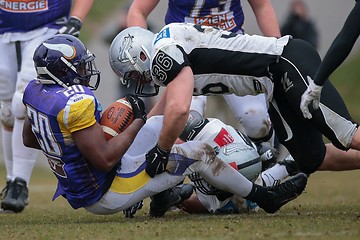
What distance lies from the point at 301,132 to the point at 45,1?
2546 mm

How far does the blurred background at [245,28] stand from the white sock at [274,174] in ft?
20.2

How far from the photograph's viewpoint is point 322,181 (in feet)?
31.6

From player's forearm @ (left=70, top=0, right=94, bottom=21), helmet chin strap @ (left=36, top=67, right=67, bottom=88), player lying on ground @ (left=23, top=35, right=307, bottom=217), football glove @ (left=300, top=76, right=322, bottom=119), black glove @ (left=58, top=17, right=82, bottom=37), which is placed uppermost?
football glove @ (left=300, top=76, right=322, bottom=119)

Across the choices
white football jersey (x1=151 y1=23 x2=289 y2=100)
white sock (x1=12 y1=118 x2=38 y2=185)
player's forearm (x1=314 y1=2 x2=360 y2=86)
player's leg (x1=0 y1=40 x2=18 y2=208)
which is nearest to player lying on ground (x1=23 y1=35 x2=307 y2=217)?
white football jersey (x1=151 y1=23 x2=289 y2=100)

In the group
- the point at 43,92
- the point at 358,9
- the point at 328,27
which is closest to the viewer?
the point at 358,9

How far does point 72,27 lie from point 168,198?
1983mm

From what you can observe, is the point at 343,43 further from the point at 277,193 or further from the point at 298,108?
the point at 277,193

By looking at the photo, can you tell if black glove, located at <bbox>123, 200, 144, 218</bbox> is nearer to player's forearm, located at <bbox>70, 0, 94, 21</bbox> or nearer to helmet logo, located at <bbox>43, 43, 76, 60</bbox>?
helmet logo, located at <bbox>43, 43, 76, 60</bbox>

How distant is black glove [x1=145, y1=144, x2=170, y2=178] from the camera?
5.48 metres

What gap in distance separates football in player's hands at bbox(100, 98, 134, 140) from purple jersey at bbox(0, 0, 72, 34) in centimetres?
188

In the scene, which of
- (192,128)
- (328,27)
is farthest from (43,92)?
(328,27)

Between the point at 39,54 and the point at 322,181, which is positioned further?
the point at 322,181

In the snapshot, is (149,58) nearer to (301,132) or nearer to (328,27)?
(301,132)

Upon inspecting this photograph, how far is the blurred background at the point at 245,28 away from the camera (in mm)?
14008
